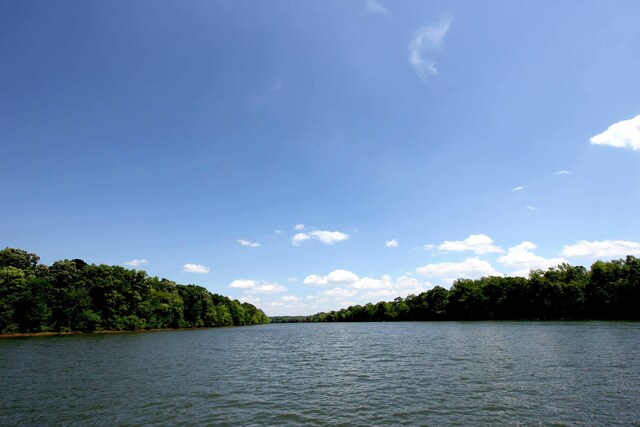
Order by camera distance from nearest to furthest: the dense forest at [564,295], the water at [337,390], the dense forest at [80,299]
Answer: the water at [337,390], the dense forest at [80,299], the dense forest at [564,295]

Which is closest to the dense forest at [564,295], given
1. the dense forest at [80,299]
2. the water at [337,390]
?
the water at [337,390]

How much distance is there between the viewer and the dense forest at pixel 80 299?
9969 centimetres

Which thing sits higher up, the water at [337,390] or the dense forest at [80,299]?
the dense forest at [80,299]

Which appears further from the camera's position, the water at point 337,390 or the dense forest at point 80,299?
the dense forest at point 80,299

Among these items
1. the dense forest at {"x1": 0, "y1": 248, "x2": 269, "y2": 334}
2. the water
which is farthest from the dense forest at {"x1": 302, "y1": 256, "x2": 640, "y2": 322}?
the dense forest at {"x1": 0, "y1": 248, "x2": 269, "y2": 334}

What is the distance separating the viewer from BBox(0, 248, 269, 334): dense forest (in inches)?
3925

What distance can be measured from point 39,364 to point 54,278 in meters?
114

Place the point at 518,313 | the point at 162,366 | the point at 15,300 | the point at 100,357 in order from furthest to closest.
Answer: the point at 518,313
the point at 15,300
the point at 100,357
the point at 162,366

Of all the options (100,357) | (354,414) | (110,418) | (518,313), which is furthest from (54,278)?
(518,313)

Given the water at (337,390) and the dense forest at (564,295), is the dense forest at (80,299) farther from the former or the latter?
the dense forest at (564,295)

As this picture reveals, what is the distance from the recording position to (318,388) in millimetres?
28859

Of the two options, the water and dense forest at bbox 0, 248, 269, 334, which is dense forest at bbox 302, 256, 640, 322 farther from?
dense forest at bbox 0, 248, 269, 334

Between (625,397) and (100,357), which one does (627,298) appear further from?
(100,357)

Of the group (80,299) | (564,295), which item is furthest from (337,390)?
(564,295)
